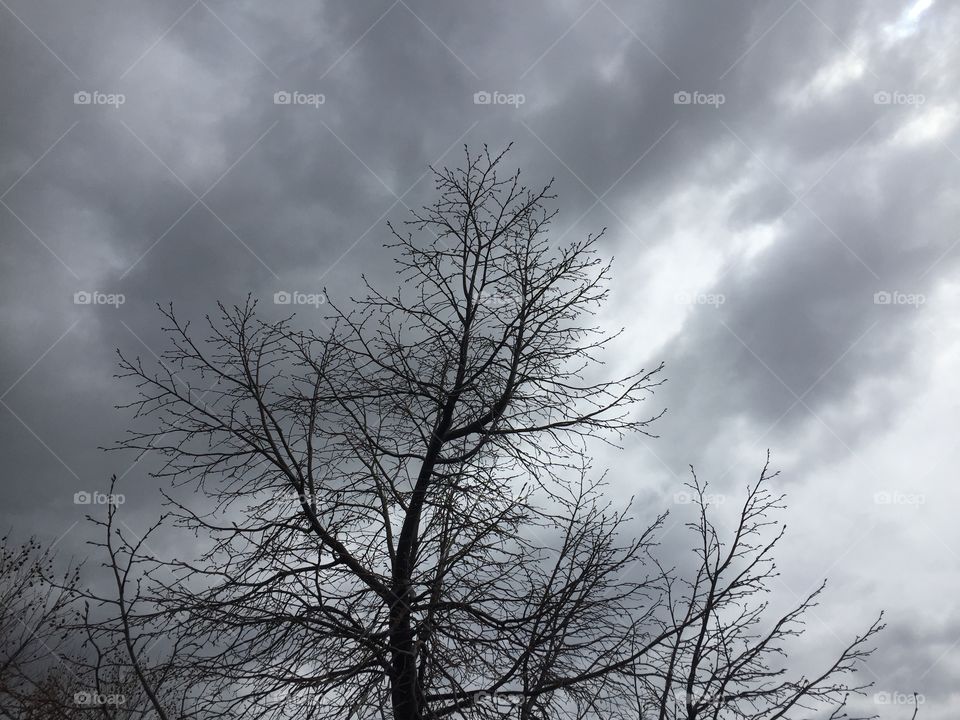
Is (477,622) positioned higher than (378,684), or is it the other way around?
(477,622)

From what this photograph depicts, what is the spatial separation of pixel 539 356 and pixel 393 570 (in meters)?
2.47

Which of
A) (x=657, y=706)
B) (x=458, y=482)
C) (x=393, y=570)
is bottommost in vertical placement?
(x=657, y=706)

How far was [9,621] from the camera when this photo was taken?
1259 cm

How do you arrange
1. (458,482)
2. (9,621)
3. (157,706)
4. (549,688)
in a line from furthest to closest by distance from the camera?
(9,621)
(458,482)
(157,706)
(549,688)

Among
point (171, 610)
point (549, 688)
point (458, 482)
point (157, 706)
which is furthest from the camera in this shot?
point (458, 482)

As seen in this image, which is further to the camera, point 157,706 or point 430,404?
point 430,404

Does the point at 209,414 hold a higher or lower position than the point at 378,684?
higher

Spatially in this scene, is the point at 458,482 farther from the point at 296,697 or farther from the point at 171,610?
the point at 171,610

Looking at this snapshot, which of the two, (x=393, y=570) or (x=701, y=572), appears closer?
(x=701, y=572)

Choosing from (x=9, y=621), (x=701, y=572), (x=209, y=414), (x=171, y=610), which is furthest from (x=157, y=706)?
(x=9, y=621)

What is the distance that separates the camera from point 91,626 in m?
6.25

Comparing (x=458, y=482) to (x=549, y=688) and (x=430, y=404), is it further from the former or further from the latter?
(x=549, y=688)

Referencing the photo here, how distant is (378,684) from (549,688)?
1469 millimetres

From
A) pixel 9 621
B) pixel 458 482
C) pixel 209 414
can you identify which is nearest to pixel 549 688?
pixel 458 482
